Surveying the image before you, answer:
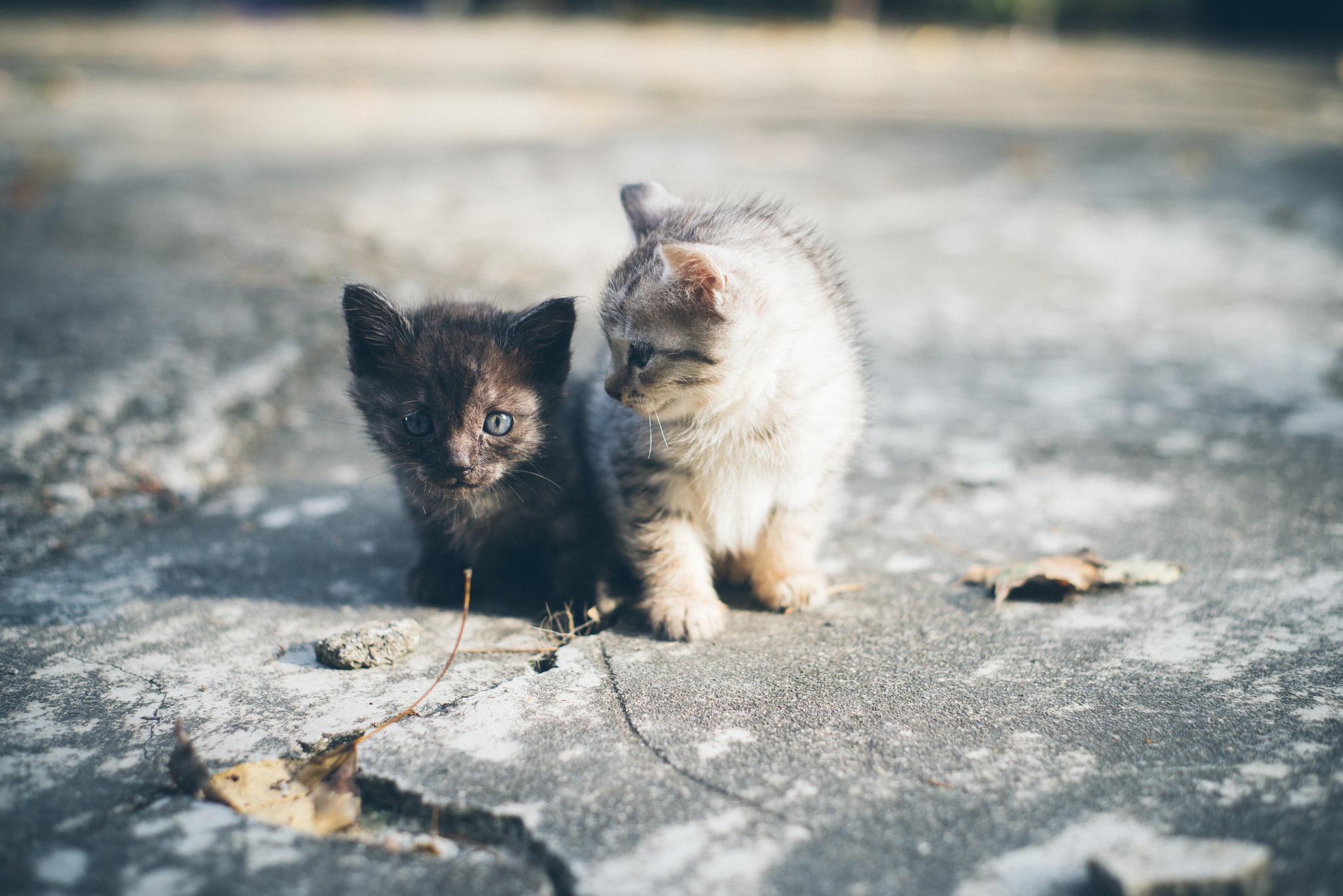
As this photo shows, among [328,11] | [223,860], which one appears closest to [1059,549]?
[223,860]

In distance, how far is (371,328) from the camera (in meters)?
2.20

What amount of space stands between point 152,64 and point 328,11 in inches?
269

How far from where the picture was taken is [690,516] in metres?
2.23

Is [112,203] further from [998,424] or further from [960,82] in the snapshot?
[960,82]

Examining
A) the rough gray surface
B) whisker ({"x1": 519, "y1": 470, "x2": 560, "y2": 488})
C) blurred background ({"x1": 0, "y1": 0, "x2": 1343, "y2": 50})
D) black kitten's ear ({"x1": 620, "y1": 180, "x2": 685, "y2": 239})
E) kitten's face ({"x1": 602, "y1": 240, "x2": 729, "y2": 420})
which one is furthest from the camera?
blurred background ({"x1": 0, "y1": 0, "x2": 1343, "y2": 50})

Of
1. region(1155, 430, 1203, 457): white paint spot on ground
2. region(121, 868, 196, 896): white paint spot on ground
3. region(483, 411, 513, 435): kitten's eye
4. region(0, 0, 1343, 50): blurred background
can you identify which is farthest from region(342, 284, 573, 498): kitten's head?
region(0, 0, 1343, 50): blurred background

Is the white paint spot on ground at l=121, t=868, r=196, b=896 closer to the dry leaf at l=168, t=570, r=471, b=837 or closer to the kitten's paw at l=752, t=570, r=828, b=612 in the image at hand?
the dry leaf at l=168, t=570, r=471, b=837

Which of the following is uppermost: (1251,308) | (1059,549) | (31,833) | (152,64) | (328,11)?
(328,11)

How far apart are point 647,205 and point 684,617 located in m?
1.08

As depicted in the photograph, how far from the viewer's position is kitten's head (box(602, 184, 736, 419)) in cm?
199

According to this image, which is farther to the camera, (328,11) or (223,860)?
(328,11)

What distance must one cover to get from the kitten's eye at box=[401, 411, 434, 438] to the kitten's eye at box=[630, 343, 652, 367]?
1.60ft

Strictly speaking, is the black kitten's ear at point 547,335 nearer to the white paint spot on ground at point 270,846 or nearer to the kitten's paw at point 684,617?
the kitten's paw at point 684,617

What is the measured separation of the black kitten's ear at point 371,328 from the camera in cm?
216
